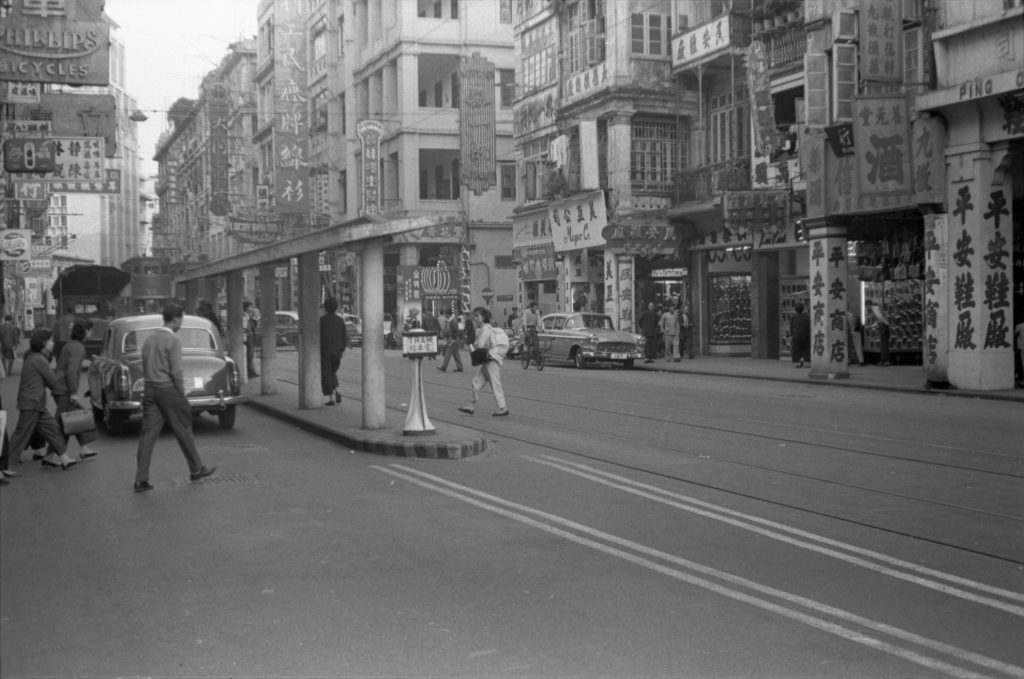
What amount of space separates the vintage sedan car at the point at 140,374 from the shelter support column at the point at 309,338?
1.72 m

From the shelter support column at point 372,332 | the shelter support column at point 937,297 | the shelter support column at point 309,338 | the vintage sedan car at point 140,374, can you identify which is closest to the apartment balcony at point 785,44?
the shelter support column at point 937,297

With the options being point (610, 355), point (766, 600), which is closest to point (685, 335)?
point (610, 355)

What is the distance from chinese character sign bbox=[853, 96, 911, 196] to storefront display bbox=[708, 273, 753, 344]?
1288cm

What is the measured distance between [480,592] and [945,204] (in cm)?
1882

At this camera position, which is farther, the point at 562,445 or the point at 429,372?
the point at 429,372

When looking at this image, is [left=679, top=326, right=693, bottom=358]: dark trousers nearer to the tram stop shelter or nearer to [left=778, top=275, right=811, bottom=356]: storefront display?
[left=778, top=275, right=811, bottom=356]: storefront display

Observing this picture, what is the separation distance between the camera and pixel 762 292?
35.3m

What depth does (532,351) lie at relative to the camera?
34000mm

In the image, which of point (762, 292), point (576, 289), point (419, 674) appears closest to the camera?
point (419, 674)

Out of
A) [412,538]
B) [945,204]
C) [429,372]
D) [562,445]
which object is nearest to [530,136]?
[429,372]

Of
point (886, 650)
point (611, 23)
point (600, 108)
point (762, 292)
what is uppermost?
point (611, 23)

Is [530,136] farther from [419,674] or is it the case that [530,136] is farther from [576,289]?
[419,674]

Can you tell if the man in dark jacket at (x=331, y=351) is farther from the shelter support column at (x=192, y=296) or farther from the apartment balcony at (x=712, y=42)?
the apartment balcony at (x=712, y=42)

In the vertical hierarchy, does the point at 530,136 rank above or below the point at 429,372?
above
